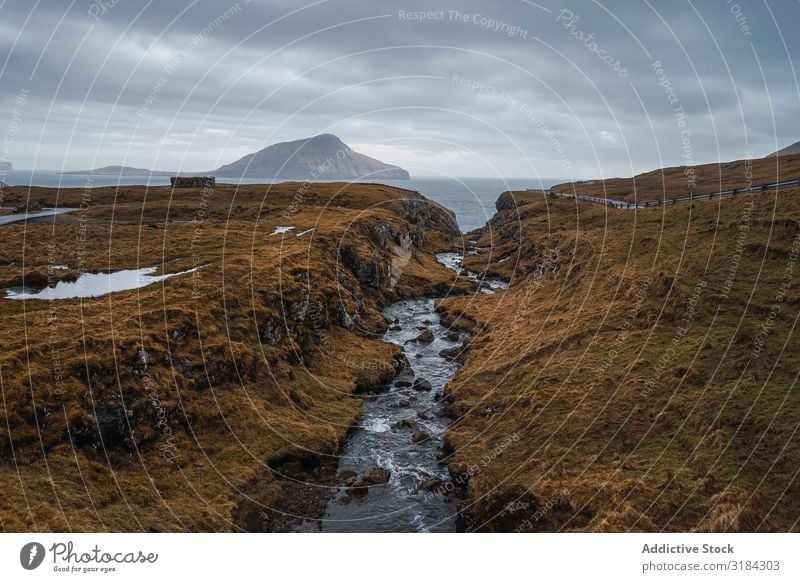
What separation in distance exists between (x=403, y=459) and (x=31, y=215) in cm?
9208

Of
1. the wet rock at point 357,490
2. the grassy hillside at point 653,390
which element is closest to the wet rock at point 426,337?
the grassy hillside at point 653,390

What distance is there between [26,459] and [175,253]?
41.2 meters

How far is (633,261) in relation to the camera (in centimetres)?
6212

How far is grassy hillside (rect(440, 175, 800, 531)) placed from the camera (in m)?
27.0

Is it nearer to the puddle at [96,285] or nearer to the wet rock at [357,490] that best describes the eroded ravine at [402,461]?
the wet rock at [357,490]

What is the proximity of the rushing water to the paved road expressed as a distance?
72597mm

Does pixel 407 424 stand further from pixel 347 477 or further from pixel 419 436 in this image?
pixel 347 477

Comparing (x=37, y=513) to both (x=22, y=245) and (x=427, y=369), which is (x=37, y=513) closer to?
(x=427, y=369)

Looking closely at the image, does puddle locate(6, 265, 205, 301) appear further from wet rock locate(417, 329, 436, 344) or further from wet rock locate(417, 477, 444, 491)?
wet rock locate(417, 477, 444, 491)

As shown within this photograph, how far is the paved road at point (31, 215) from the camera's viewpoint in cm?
8226

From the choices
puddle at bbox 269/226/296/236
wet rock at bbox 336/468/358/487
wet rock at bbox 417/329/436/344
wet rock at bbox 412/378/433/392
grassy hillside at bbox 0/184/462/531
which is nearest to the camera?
grassy hillside at bbox 0/184/462/531

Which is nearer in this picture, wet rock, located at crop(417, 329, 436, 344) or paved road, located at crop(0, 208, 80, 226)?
wet rock, located at crop(417, 329, 436, 344)

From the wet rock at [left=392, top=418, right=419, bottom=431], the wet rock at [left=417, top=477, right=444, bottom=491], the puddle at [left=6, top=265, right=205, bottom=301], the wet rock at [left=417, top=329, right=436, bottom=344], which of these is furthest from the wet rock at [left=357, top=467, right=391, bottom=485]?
the wet rock at [left=417, top=329, right=436, bottom=344]
